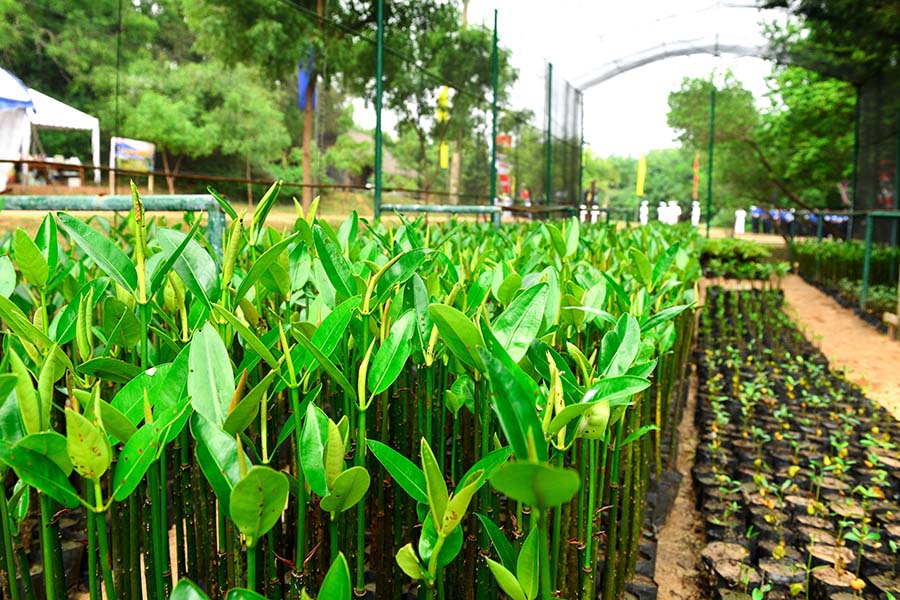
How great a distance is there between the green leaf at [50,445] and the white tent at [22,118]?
25.8ft

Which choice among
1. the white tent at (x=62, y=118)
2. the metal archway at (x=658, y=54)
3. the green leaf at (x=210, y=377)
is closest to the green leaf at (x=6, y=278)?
the green leaf at (x=210, y=377)

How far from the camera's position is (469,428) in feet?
5.12

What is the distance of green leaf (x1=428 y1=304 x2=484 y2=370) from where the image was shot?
2.19 feet

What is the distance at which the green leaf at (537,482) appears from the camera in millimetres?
461

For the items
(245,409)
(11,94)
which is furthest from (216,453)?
(11,94)

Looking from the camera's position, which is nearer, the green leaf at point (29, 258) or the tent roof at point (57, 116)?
the green leaf at point (29, 258)

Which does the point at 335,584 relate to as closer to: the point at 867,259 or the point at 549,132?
the point at 867,259

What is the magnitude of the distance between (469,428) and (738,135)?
16.3m

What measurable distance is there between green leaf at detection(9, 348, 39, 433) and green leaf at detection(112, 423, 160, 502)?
92 mm

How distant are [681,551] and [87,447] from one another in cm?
185

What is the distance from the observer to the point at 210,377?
711 mm

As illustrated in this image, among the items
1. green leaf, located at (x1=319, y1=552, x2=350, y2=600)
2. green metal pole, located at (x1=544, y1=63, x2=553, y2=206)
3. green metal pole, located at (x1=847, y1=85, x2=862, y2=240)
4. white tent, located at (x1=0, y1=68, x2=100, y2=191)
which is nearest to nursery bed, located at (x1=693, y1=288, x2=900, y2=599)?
green leaf, located at (x1=319, y1=552, x2=350, y2=600)

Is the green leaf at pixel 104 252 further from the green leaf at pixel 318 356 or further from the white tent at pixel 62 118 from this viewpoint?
the white tent at pixel 62 118

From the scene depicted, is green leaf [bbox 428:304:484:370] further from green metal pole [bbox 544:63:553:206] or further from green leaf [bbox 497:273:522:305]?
green metal pole [bbox 544:63:553:206]
